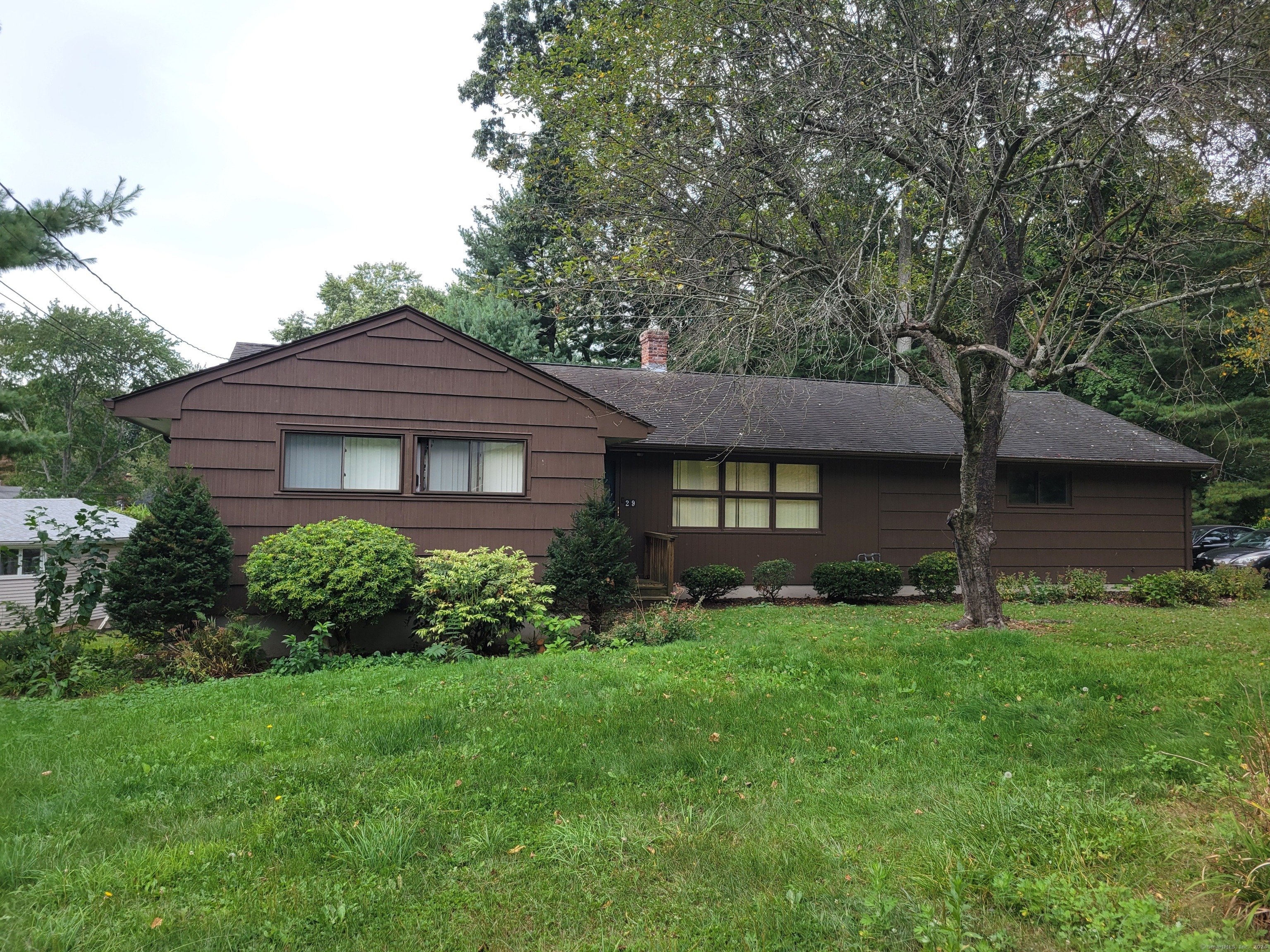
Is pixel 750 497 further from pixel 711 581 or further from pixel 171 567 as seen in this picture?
pixel 171 567

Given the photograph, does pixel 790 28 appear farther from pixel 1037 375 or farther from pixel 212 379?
pixel 212 379

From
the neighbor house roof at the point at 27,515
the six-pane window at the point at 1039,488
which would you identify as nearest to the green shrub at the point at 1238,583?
the six-pane window at the point at 1039,488

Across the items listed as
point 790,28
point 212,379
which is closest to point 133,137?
point 212,379

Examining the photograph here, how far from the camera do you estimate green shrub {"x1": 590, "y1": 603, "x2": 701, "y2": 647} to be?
8.37m

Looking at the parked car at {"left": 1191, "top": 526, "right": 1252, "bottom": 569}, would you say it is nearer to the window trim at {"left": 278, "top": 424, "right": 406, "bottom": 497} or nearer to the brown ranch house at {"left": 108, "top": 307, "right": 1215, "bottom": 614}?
the brown ranch house at {"left": 108, "top": 307, "right": 1215, "bottom": 614}

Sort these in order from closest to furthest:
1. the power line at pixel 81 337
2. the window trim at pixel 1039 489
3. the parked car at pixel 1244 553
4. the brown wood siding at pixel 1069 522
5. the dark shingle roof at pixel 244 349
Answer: the dark shingle roof at pixel 244 349 < the brown wood siding at pixel 1069 522 < the window trim at pixel 1039 489 < the parked car at pixel 1244 553 < the power line at pixel 81 337

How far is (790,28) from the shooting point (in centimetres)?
830

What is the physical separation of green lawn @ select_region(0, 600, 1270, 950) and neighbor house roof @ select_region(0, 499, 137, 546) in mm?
9122

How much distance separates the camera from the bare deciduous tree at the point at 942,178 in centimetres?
709

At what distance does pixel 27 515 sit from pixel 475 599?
866cm

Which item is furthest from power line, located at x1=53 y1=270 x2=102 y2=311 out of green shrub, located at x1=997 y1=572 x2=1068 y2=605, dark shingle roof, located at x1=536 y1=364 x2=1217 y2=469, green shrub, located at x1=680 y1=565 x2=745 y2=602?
green shrub, located at x1=997 y1=572 x2=1068 y2=605

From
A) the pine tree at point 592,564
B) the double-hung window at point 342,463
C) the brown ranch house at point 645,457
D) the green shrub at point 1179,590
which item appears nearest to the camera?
the brown ranch house at point 645,457

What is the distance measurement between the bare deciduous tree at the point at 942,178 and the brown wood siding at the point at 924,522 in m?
3.80

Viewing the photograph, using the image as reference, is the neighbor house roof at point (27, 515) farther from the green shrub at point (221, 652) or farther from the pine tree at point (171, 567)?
the green shrub at point (221, 652)
